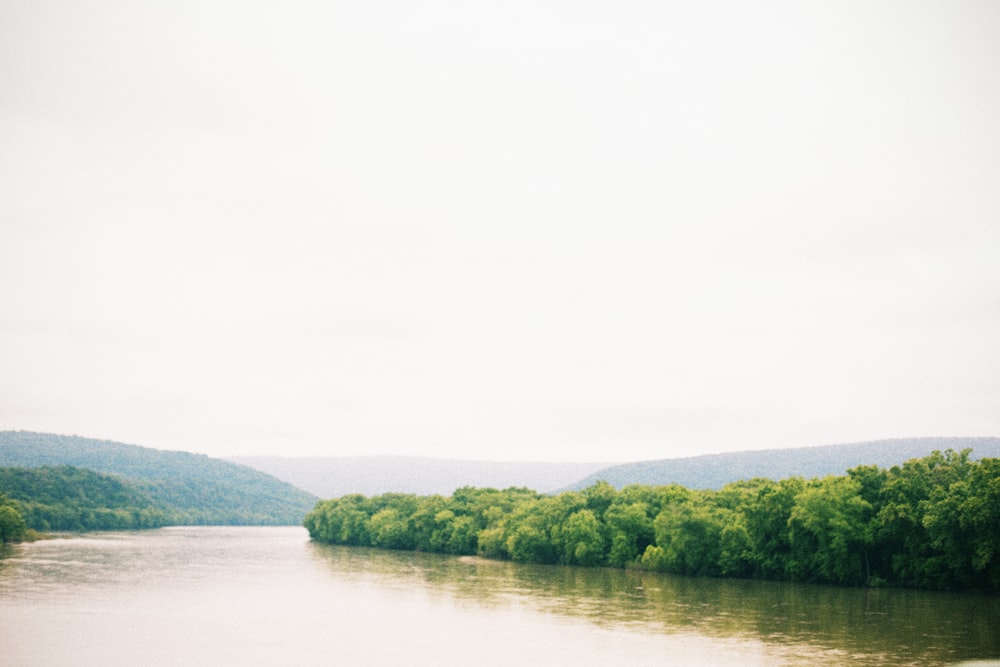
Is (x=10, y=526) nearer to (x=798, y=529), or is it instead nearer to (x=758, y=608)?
(x=798, y=529)

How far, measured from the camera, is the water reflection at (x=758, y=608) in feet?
146

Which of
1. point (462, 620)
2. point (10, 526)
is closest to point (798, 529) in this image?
point (462, 620)

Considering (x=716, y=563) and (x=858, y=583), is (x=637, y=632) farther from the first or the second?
(x=716, y=563)

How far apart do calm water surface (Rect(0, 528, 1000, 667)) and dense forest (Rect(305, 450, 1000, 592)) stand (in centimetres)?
430

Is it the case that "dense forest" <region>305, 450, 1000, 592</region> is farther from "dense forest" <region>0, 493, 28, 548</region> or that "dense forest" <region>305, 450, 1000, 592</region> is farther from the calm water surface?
"dense forest" <region>0, 493, 28, 548</region>

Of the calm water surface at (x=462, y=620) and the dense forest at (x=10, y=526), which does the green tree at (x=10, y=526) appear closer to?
the dense forest at (x=10, y=526)

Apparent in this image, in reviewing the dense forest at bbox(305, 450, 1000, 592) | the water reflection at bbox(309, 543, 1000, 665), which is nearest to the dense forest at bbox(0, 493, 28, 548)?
the water reflection at bbox(309, 543, 1000, 665)

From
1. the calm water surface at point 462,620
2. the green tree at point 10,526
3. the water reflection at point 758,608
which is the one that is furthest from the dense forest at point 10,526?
the water reflection at point 758,608

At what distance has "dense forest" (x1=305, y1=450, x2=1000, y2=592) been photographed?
67.2 m

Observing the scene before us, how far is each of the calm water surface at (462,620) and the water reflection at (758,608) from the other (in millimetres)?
167

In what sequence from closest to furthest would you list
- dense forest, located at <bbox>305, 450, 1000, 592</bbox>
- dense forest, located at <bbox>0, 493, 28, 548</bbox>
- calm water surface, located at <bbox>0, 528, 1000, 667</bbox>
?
calm water surface, located at <bbox>0, 528, 1000, 667</bbox>
dense forest, located at <bbox>305, 450, 1000, 592</bbox>
dense forest, located at <bbox>0, 493, 28, 548</bbox>

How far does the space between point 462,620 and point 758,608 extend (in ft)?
68.5

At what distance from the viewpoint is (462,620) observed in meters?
54.1

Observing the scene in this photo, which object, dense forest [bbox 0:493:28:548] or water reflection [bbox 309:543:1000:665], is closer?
water reflection [bbox 309:543:1000:665]
